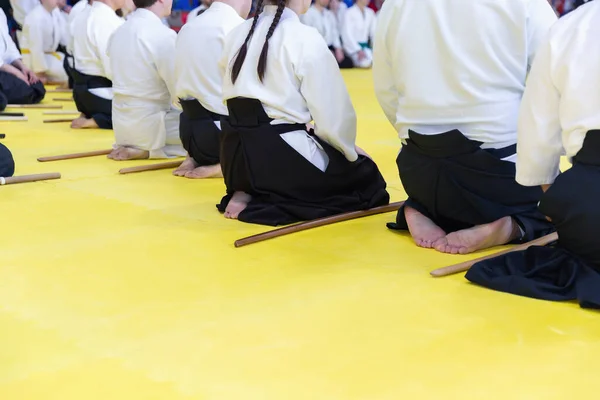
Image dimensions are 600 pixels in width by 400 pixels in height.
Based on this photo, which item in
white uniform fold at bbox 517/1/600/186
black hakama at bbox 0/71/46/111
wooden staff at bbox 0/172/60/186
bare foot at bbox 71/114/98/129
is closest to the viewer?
white uniform fold at bbox 517/1/600/186

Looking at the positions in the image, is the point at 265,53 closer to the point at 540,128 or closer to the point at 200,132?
the point at 200,132

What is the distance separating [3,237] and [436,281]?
1557 mm

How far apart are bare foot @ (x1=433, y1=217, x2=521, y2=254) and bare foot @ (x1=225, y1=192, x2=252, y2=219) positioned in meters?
0.86

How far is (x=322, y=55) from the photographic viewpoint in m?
3.06

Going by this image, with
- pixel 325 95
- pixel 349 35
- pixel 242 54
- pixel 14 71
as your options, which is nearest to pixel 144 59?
pixel 242 54

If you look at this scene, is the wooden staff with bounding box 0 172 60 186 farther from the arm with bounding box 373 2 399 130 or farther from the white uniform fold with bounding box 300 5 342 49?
the white uniform fold with bounding box 300 5 342 49

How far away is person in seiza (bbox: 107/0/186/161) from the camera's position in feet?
14.5

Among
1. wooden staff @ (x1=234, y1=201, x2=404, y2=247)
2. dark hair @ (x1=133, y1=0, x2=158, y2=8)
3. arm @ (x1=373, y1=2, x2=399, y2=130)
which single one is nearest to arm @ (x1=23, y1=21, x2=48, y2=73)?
dark hair @ (x1=133, y1=0, x2=158, y2=8)

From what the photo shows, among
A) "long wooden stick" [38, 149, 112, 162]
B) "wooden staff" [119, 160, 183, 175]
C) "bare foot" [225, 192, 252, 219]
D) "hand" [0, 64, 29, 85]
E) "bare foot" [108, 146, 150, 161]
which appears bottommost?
"hand" [0, 64, 29, 85]

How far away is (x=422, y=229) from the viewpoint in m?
2.81

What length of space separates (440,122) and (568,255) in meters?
0.67

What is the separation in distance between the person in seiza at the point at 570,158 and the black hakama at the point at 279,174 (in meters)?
0.94

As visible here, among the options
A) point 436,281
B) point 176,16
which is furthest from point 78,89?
point 176,16

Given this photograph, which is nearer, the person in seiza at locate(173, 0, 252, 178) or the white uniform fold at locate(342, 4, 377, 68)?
the person in seiza at locate(173, 0, 252, 178)
